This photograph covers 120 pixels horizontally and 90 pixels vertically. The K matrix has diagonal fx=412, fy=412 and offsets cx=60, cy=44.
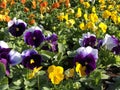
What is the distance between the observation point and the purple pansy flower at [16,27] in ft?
13.6

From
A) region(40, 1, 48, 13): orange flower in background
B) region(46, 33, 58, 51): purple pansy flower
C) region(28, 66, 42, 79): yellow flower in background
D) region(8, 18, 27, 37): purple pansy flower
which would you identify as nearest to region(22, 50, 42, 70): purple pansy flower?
region(28, 66, 42, 79): yellow flower in background

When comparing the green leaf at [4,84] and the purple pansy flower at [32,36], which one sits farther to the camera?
the purple pansy flower at [32,36]

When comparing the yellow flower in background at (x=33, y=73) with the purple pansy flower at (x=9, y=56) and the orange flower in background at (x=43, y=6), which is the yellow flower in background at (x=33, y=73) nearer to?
the purple pansy flower at (x=9, y=56)

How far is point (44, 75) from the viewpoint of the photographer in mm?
3344

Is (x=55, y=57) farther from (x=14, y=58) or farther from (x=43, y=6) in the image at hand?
(x=43, y=6)

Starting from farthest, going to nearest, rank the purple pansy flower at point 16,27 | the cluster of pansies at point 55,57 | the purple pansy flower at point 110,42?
the purple pansy flower at point 16,27, the purple pansy flower at point 110,42, the cluster of pansies at point 55,57

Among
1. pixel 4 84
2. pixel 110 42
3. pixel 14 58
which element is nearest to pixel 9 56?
pixel 14 58

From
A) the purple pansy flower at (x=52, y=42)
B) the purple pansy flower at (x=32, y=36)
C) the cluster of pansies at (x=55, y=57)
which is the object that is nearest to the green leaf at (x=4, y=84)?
the cluster of pansies at (x=55, y=57)

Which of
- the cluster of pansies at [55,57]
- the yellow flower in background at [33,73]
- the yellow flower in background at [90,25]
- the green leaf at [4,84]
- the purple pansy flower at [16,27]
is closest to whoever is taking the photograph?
the green leaf at [4,84]

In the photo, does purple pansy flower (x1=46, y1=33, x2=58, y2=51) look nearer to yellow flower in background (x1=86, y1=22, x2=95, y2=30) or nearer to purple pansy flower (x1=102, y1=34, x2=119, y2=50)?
purple pansy flower (x1=102, y1=34, x2=119, y2=50)

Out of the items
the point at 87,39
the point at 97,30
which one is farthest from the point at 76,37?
the point at 87,39

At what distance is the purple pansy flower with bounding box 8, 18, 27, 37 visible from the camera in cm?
414

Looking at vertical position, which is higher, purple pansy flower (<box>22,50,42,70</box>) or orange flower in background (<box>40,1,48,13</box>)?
orange flower in background (<box>40,1,48,13</box>)

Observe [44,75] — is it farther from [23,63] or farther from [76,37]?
[76,37]
